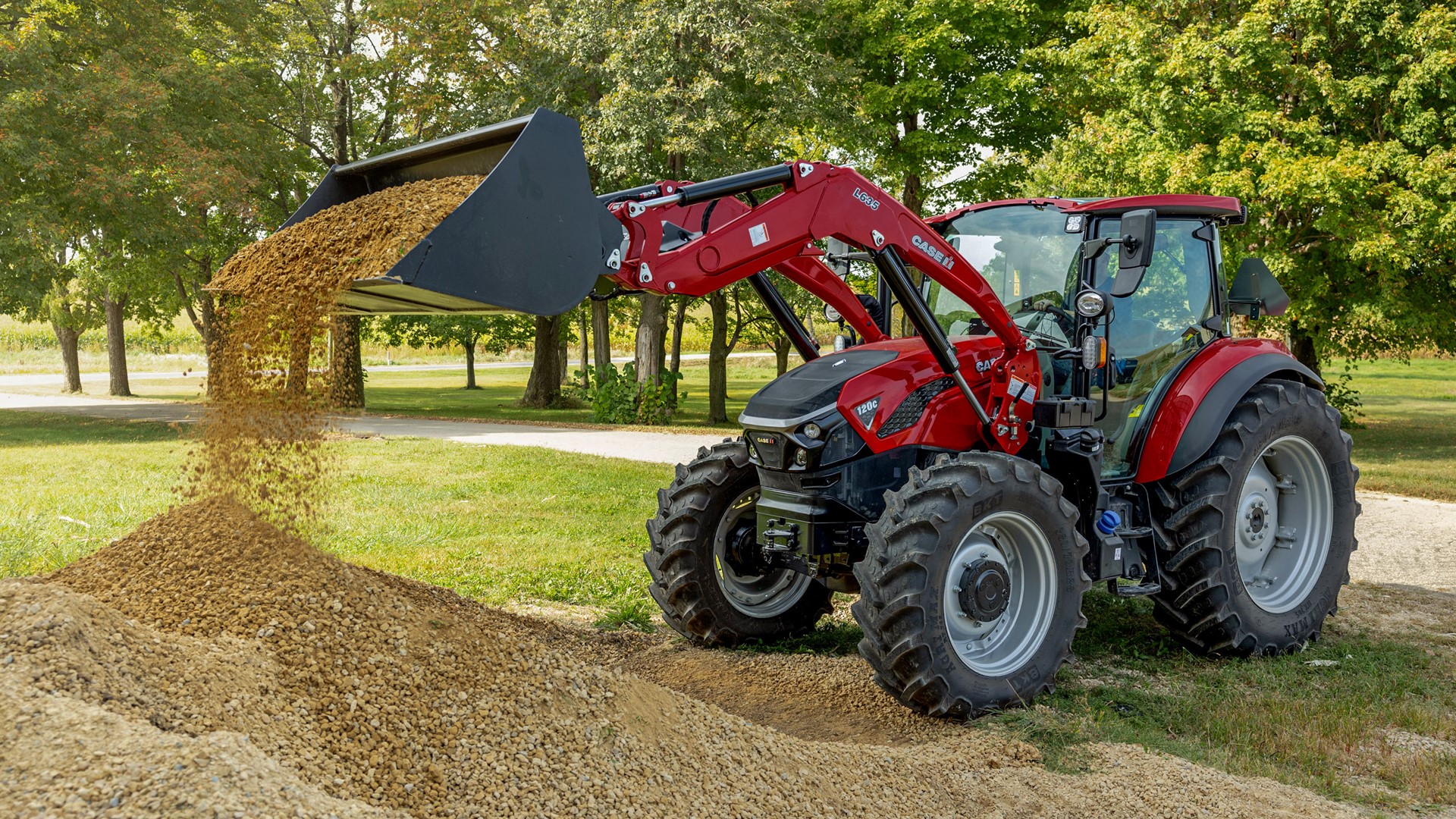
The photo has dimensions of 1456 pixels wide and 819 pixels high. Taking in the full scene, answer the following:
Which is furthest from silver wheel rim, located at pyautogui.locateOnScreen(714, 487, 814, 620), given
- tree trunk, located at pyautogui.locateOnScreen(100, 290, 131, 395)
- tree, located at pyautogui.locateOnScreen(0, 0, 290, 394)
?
tree trunk, located at pyautogui.locateOnScreen(100, 290, 131, 395)

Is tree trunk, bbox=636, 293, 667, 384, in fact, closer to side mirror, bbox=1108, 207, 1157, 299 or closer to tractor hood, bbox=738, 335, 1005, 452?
tractor hood, bbox=738, 335, 1005, 452

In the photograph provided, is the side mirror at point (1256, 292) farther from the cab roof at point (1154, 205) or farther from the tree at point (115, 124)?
the tree at point (115, 124)

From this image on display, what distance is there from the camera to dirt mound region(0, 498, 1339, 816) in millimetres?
3145

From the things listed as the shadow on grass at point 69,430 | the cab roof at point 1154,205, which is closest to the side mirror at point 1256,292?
the cab roof at point 1154,205

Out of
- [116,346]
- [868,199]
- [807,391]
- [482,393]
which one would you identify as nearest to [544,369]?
[482,393]

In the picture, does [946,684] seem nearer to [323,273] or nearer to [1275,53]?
[323,273]

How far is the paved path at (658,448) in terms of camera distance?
8703mm

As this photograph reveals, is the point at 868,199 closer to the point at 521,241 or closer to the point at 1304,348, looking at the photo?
the point at 521,241

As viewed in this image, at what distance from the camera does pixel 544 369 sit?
28.4 metres

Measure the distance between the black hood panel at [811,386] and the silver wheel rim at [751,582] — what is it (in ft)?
2.15

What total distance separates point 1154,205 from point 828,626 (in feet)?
10.3

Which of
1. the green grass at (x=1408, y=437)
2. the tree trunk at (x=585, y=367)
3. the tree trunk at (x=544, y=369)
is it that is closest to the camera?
the green grass at (x=1408, y=437)

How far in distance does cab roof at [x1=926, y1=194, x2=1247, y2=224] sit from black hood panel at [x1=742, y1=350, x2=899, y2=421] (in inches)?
42.9

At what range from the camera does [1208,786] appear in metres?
4.15
